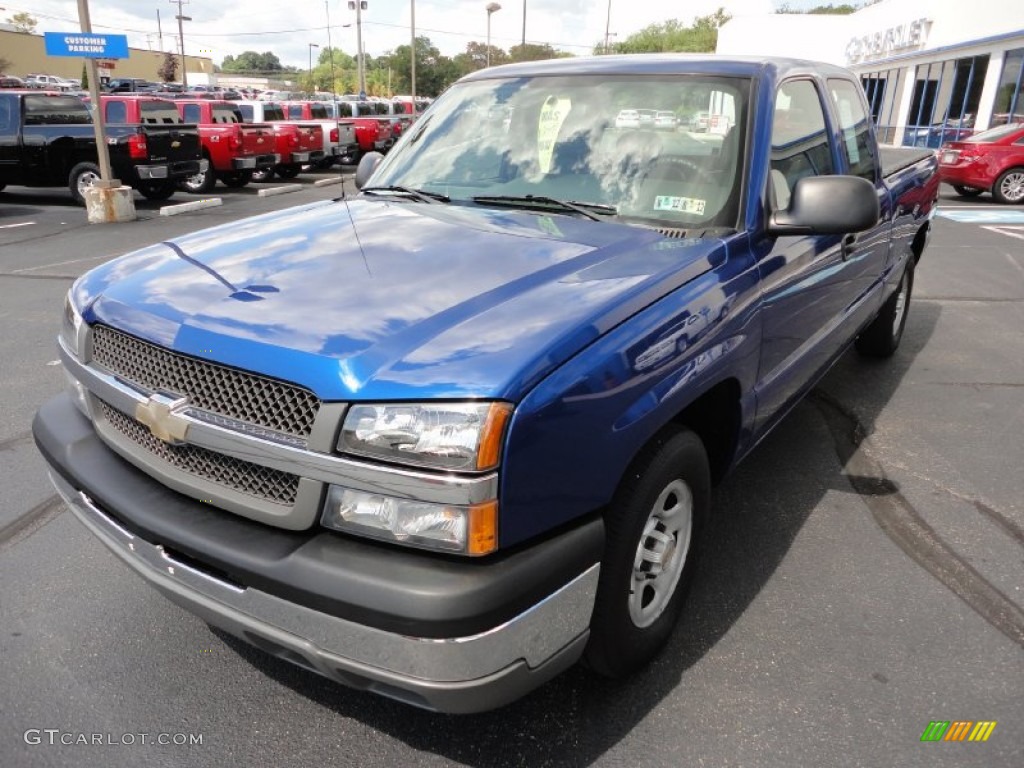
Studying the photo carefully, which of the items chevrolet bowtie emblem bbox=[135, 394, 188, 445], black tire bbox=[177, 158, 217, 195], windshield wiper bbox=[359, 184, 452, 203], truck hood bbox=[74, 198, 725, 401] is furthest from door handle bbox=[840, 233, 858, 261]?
black tire bbox=[177, 158, 217, 195]

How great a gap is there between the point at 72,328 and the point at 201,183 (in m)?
14.7

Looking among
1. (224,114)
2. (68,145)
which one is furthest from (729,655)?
(224,114)

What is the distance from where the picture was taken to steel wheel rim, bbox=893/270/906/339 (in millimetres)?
5758

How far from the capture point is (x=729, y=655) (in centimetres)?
266

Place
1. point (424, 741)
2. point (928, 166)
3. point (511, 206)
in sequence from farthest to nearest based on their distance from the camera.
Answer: point (928, 166), point (511, 206), point (424, 741)

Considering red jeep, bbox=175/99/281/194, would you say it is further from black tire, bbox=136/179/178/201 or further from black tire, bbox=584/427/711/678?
black tire, bbox=584/427/711/678

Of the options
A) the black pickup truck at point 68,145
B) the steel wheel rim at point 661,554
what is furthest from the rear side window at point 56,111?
the steel wheel rim at point 661,554

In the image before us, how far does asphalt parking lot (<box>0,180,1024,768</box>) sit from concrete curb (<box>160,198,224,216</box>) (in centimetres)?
956

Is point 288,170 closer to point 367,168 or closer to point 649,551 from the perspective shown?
point 367,168

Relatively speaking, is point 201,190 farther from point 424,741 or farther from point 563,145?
point 424,741

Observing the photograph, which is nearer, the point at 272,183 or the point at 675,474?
the point at 675,474

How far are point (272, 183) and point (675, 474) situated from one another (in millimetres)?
18115

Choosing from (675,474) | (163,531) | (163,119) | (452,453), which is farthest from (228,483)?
(163,119)

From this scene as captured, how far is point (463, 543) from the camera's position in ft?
5.74
